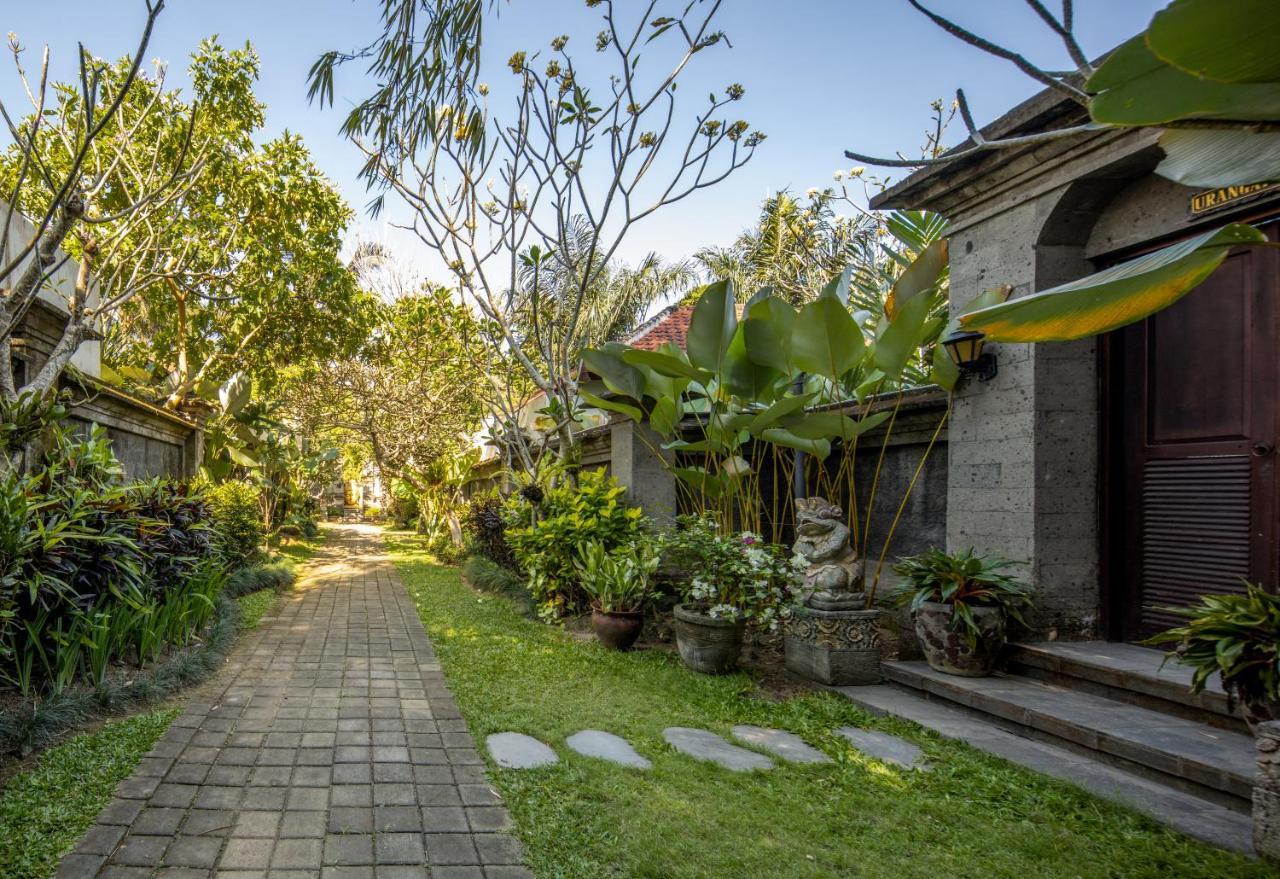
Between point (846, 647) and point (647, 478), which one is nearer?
point (846, 647)

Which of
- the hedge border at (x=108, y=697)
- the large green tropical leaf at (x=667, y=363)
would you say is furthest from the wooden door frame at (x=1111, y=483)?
the hedge border at (x=108, y=697)

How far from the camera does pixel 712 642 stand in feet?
17.0

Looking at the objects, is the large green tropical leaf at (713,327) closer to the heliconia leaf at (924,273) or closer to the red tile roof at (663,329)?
the heliconia leaf at (924,273)

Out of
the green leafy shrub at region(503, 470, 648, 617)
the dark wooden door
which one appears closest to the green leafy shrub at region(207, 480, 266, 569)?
the green leafy shrub at region(503, 470, 648, 617)

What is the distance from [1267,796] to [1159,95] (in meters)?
2.50

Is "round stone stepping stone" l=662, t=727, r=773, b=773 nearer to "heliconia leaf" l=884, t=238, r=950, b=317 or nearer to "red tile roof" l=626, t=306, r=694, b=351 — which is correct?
"heliconia leaf" l=884, t=238, r=950, b=317

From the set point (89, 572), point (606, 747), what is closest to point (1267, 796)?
point (606, 747)

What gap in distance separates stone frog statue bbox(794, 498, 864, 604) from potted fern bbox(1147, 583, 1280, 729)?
85.6 inches

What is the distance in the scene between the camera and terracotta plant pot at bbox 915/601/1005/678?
4363 millimetres

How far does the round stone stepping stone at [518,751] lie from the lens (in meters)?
3.43

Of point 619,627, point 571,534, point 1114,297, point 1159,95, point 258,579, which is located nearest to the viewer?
point 1159,95

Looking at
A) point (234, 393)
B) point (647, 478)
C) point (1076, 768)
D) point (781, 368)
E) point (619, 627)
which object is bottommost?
point (1076, 768)

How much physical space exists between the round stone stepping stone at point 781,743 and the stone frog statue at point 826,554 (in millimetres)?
1175

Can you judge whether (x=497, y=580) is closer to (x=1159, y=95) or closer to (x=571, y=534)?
(x=571, y=534)
